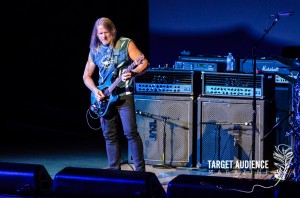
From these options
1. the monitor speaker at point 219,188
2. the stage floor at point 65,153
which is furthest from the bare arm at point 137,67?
the monitor speaker at point 219,188

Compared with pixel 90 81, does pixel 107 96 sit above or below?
below

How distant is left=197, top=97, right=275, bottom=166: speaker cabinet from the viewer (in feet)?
25.0

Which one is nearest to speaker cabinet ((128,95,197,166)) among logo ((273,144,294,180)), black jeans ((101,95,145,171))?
logo ((273,144,294,180))

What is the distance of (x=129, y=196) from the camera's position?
4.56 meters

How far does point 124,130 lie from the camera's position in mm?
6625

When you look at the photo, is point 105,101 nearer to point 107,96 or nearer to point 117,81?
point 107,96

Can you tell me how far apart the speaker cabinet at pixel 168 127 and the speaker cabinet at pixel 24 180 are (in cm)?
312

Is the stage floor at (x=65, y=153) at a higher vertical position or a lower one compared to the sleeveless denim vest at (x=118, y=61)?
lower

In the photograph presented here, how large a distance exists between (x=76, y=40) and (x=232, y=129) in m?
3.67

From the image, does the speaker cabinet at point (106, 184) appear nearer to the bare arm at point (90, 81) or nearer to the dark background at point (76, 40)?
the bare arm at point (90, 81)

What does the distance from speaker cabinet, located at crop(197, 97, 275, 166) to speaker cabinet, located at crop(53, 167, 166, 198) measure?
3049mm

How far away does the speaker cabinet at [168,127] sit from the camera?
785 centimetres

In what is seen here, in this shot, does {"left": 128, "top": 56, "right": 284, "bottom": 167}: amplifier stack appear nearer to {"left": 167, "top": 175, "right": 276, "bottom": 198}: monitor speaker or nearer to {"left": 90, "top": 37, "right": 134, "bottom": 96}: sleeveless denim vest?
{"left": 90, "top": 37, "right": 134, "bottom": 96}: sleeveless denim vest

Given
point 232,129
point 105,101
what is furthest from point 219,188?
point 232,129
